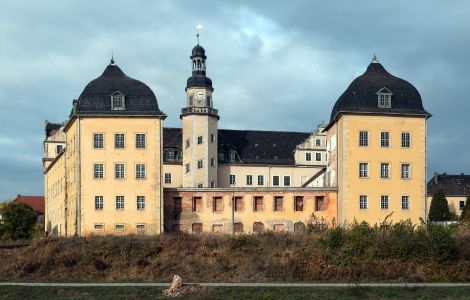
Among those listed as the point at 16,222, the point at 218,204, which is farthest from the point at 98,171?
the point at 16,222

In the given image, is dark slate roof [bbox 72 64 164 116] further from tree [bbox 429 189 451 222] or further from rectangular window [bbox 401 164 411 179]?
tree [bbox 429 189 451 222]

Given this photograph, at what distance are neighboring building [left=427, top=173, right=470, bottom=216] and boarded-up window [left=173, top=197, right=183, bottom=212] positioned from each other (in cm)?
5143

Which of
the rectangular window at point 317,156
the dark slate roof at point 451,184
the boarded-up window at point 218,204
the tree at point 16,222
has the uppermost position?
the rectangular window at point 317,156

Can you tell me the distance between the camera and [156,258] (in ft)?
146

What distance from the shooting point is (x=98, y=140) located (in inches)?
2606

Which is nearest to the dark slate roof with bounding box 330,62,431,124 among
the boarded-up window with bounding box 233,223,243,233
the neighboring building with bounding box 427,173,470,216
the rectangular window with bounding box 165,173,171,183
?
the boarded-up window with bounding box 233,223,243,233

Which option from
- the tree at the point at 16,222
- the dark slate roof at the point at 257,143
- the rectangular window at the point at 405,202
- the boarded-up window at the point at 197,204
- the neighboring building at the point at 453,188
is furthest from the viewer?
the neighboring building at the point at 453,188

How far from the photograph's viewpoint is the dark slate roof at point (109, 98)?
66438 millimetres

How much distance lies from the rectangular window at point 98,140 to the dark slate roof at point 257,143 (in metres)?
28.6

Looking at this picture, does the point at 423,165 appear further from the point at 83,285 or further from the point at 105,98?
the point at 83,285

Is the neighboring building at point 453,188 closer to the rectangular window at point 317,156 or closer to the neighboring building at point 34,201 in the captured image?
the rectangular window at point 317,156

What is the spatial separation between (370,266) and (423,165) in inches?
1106

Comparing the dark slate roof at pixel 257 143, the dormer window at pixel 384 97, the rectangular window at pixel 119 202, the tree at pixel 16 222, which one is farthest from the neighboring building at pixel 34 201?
the dormer window at pixel 384 97

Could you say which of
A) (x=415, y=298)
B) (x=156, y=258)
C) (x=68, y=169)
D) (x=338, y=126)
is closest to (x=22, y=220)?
(x=68, y=169)
